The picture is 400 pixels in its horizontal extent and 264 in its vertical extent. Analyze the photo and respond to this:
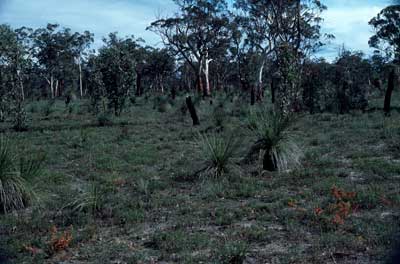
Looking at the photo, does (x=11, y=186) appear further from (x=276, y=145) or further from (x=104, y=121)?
(x=104, y=121)

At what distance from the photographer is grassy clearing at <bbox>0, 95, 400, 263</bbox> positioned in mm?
5398

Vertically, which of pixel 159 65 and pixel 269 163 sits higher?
pixel 159 65

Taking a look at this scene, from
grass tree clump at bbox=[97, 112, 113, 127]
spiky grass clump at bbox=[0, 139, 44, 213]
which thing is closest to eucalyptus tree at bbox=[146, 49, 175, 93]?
grass tree clump at bbox=[97, 112, 113, 127]

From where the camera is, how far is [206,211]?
701 cm

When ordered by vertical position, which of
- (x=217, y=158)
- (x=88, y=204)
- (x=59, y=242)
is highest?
(x=217, y=158)

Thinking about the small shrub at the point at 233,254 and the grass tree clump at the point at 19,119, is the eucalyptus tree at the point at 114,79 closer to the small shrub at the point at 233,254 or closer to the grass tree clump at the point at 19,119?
the grass tree clump at the point at 19,119

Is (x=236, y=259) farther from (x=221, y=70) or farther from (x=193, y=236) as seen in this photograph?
(x=221, y=70)

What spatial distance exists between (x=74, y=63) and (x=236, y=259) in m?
62.1

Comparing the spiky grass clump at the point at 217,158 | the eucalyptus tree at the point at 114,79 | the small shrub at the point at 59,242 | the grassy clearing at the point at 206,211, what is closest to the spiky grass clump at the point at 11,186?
the grassy clearing at the point at 206,211

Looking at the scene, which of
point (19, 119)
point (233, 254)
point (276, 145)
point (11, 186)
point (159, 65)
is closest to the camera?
point (233, 254)

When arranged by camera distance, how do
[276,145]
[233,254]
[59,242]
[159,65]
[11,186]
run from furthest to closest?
[159,65] → [276,145] → [11,186] → [59,242] → [233,254]

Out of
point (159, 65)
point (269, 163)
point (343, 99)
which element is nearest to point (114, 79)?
point (343, 99)

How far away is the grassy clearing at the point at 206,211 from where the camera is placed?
213 inches

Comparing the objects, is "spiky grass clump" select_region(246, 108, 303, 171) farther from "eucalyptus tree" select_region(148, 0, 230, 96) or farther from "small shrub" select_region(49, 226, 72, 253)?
"eucalyptus tree" select_region(148, 0, 230, 96)
